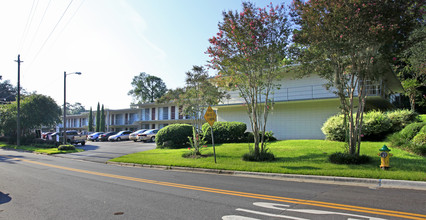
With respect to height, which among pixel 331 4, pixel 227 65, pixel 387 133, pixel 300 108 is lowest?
pixel 387 133

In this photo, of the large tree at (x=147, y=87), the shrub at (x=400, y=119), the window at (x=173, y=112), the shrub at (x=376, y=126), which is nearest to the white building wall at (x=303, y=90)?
the shrub at (x=376, y=126)

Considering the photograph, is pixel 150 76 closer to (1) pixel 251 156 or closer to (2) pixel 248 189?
(1) pixel 251 156

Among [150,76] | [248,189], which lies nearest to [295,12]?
[248,189]

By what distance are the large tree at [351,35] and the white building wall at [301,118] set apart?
893 cm

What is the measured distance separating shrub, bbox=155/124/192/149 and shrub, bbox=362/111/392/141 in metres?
12.3


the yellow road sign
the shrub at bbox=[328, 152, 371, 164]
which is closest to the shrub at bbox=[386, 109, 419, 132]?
the shrub at bbox=[328, 152, 371, 164]

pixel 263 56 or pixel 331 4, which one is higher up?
pixel 331 4

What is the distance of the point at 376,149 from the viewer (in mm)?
12961

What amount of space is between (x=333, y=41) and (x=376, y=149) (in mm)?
5973

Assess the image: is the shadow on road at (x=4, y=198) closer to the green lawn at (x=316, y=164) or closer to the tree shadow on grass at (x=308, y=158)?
the green lawn at (x=316, y=164)

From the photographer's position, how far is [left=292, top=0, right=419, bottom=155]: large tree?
959 centimetres

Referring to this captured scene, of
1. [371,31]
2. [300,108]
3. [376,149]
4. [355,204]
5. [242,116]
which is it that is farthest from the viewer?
[242,116]

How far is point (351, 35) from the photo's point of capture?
1018 cm

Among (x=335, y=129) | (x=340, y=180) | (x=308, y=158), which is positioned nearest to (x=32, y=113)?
(x=308, y=158)
